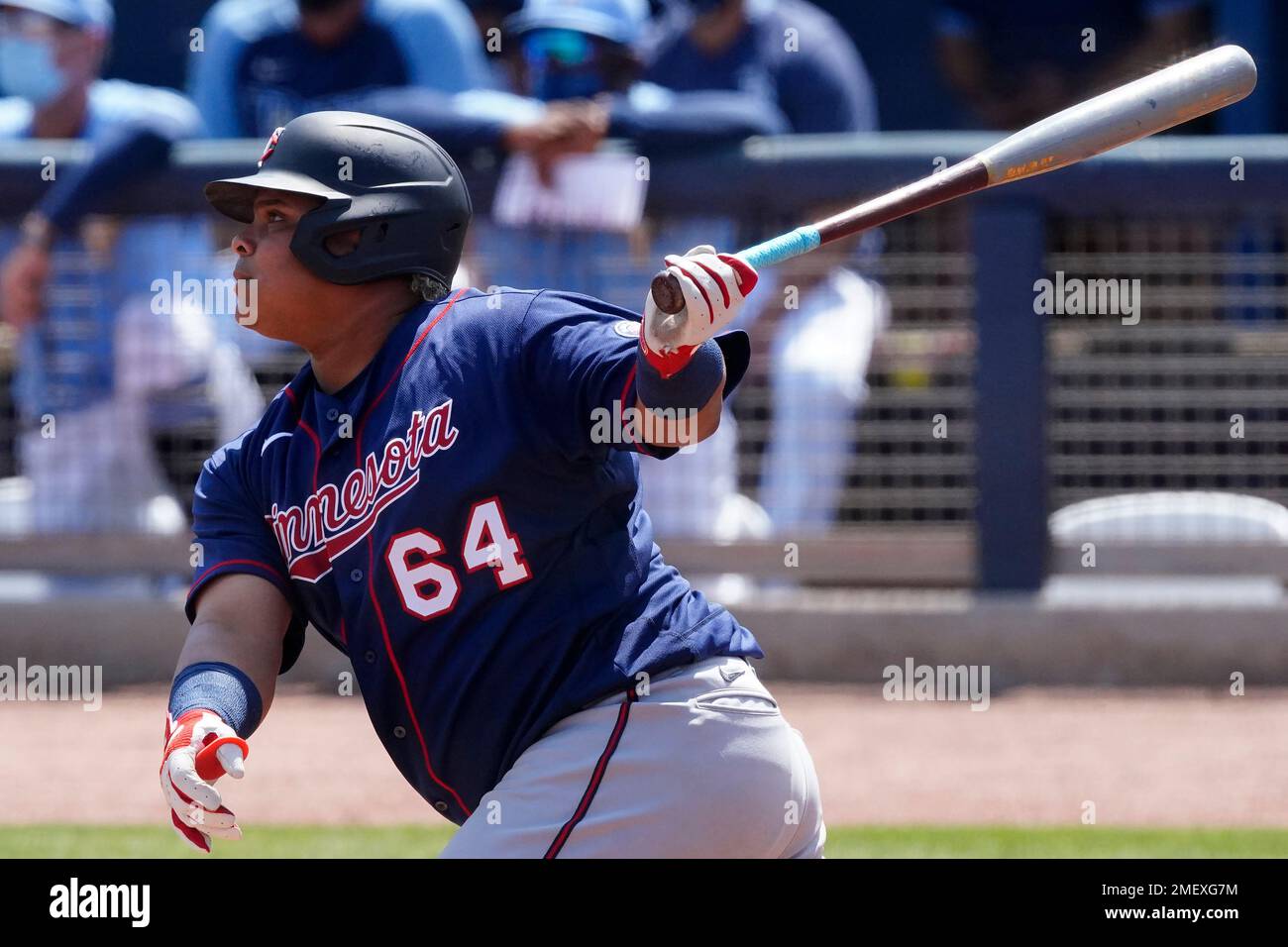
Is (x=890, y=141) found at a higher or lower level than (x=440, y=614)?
higher

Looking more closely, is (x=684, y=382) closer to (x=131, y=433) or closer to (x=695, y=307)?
(x=695, y=307)

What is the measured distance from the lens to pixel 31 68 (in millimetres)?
6574

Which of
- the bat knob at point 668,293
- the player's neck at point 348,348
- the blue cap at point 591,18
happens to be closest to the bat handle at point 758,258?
the bat knob at point 668,293

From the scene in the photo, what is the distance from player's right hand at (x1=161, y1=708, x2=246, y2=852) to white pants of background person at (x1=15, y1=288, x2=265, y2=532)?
13.1 feet

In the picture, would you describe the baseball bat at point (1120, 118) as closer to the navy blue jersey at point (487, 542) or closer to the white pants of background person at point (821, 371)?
the navy blue jersey at point (487, 542)

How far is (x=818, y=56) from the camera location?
6.50 m

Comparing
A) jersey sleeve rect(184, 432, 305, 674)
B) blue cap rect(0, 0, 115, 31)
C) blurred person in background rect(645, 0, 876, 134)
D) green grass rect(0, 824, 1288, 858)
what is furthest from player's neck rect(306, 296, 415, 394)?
blue cap rect(0, 0, 115, 31)

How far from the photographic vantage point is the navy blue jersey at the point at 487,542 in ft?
8.32

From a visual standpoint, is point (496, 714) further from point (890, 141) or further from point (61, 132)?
point (61, 132)

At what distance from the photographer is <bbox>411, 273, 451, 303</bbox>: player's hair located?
109 inches

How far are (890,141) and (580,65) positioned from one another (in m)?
1.08

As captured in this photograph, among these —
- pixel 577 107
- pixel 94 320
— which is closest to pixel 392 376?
pixel 577 107
